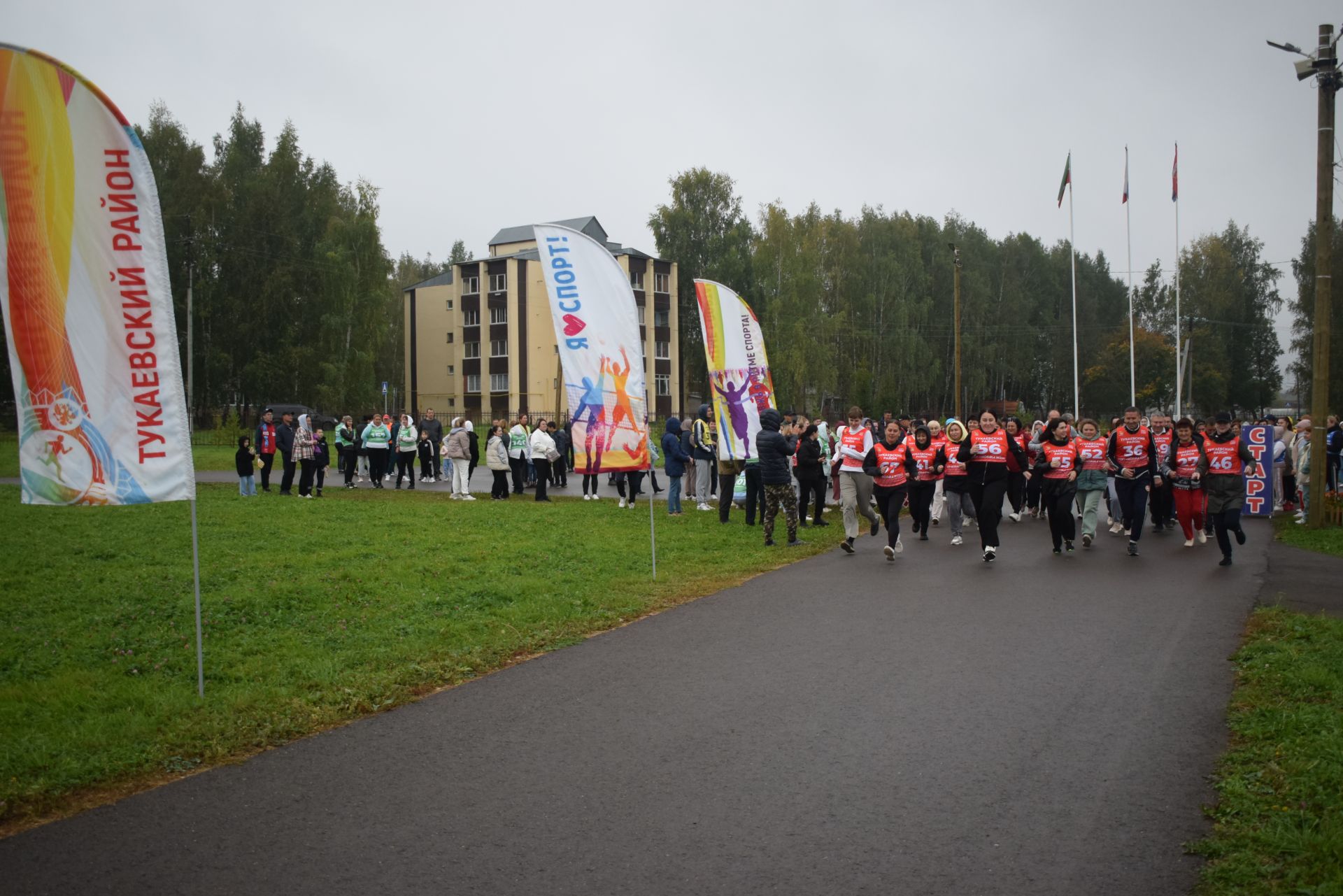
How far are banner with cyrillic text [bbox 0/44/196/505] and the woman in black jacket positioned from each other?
11.3 metres

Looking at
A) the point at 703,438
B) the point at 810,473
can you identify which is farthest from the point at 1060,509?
the point at 703,438

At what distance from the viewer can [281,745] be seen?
236 inches

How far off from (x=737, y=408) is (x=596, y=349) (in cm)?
555

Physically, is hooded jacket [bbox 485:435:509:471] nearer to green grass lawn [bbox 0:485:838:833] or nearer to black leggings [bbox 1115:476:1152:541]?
green grass lawn [bbox 0:485:838:833]

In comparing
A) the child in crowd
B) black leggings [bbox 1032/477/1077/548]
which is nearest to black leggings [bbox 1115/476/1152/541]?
black leggings [bbox 1032/477/1077/548]

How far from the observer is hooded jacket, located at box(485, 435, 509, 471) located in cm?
2331

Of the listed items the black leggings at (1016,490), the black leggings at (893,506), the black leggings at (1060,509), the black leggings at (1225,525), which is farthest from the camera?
the black leggings at (1016,490)

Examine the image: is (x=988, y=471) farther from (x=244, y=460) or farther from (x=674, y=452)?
Answer: (x=244, y=460)

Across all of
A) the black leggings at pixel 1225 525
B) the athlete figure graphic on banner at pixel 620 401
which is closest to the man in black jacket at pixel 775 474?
the athlete figure graphic on banner at pixel 620 401

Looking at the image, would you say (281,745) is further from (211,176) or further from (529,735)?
(211,176)

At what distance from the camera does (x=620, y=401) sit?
12047 millimetres

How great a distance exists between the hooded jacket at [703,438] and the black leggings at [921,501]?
15.4 feet

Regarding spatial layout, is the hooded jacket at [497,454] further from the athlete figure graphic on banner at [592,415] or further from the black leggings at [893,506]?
the athlete figure graphic on banner at [592,415]

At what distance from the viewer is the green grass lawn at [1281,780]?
4.11m
